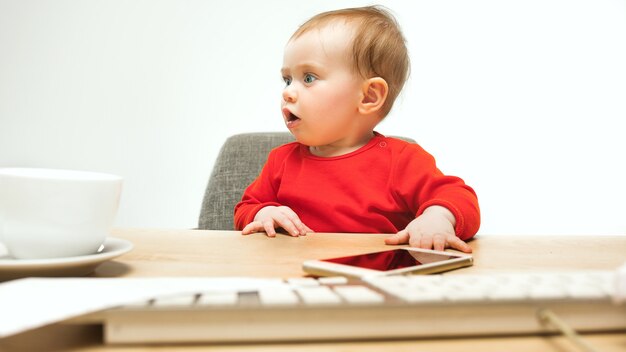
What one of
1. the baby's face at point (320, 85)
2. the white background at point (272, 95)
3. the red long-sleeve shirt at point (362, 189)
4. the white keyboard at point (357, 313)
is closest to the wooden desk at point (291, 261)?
the white keyboard at point (357, 313)

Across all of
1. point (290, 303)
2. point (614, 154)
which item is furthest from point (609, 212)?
point (290, 303)

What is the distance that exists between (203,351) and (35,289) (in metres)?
0.15

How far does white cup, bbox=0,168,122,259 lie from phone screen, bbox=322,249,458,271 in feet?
0.73

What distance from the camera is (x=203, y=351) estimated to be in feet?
1.04

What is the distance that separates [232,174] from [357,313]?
1.19 metres

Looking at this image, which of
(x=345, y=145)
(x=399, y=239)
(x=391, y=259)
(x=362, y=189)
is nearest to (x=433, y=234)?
(x=399, y=239)

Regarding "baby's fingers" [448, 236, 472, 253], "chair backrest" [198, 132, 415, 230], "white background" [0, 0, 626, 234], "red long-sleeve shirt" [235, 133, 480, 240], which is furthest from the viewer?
"white background" [0, 0, 626, 234]

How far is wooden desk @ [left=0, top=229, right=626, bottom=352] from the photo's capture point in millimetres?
326


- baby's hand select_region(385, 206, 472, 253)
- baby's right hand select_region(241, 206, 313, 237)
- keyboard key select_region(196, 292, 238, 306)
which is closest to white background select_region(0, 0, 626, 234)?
baby's right hand select_region(241, 206, 313, 237)

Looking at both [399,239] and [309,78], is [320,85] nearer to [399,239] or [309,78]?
[309,78]

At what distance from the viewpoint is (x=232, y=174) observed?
4.87 ft

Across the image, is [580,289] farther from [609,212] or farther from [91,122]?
[609,212]

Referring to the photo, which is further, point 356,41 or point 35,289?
point 356,41

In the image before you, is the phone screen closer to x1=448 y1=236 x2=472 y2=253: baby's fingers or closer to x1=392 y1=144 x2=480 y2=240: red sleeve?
x1=448 y1=236 x2=472 y2=253: baby's fingers
